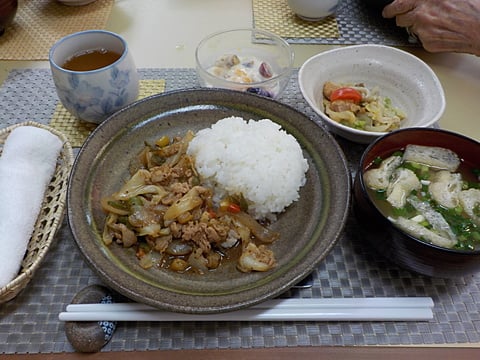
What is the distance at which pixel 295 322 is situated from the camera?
1475mm

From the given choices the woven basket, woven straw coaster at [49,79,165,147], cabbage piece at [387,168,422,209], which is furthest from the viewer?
woven straw coaster at [49,79,165,147]

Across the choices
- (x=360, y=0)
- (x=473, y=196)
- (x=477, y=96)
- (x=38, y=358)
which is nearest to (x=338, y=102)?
(x=473, y=196)

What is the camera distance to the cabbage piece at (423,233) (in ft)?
4.84

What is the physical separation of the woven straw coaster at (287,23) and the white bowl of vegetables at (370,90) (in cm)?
73

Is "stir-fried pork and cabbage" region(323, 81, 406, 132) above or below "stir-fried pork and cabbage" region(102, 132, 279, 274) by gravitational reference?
above

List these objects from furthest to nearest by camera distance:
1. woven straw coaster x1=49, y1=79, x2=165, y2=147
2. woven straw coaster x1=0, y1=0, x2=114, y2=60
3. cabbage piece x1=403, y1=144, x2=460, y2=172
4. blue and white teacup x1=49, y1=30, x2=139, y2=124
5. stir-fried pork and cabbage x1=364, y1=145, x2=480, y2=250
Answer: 1. woven straw coaster x1=0, y1=0, x2=114, y2=60
2. woven straw coaster x1=49, y1=79, x2=165, y2=147
3. blue and white teacup x1=49, y1=30, x2=139, y2=124
4. cabbage piece x1=403, y1=144, x2=460, y2=172
5. stir-fried pork and cabbage x1=364, y1=145, x2=480, y2=250

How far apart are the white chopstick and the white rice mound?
46 cm

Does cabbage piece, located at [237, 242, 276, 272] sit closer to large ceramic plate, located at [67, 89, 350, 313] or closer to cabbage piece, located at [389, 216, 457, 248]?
large ceramic plate, located at [67, 89, 350, 313]

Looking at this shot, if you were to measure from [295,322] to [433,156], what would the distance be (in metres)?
0.96

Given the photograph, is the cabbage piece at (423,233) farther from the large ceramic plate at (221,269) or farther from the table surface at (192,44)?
the table surface at (192,44)

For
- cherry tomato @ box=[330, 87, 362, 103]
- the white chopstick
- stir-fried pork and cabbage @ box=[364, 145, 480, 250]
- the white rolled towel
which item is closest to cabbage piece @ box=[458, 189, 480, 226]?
stir-fried pork and cabbage @ box=[364, 145, 480, 250]

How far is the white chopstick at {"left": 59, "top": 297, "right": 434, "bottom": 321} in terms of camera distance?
1.39m

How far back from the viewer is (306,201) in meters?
1.76

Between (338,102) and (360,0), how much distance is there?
1541 mm
